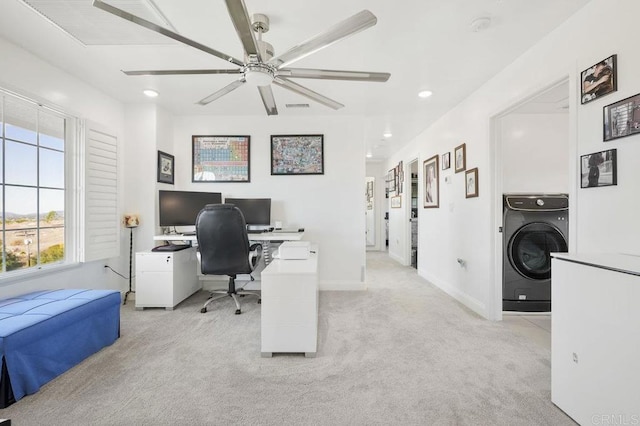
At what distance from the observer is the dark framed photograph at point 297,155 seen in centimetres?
383

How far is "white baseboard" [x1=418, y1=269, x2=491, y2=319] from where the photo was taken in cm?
285

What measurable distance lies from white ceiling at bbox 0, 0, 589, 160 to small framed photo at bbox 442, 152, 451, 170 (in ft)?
2.19

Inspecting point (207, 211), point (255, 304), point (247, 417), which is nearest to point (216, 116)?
point (207, 211)

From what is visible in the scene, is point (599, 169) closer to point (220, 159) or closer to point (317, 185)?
point (317, 185)

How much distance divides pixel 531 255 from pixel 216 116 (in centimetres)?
408

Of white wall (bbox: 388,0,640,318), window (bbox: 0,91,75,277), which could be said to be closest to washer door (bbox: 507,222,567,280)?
white wall (bbox: 388,0,640,318)

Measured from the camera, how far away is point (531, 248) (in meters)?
2.85

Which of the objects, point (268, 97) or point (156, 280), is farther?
point (156, 280)

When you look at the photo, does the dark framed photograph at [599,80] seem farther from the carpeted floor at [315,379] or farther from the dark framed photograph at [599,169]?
the carpeted floor at [315,379]

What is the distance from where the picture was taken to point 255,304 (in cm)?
322

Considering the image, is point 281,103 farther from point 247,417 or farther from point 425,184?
point 247,417

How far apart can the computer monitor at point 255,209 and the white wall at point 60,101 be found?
154 centimetres

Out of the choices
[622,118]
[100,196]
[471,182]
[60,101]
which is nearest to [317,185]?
[471,182]

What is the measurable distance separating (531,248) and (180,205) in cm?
386
